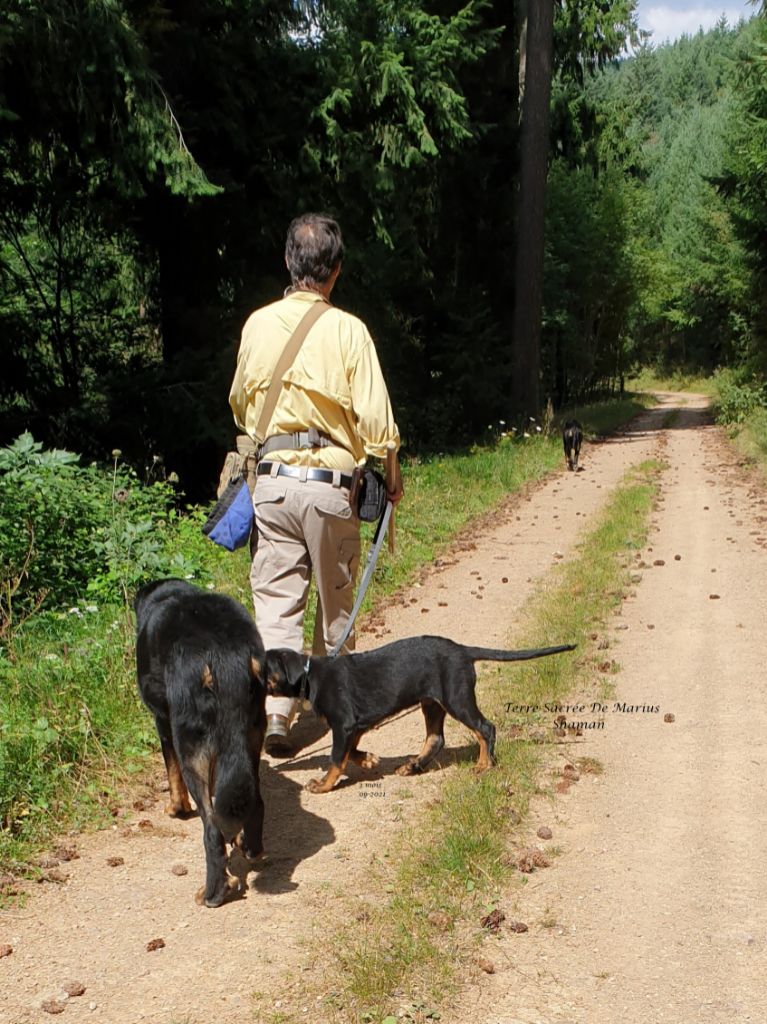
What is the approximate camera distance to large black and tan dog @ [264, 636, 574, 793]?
4.87m

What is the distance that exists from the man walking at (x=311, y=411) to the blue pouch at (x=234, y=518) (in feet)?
0.23

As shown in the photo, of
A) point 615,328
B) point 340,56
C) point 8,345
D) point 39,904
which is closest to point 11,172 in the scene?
point 8,345

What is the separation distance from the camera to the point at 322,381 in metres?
4.71

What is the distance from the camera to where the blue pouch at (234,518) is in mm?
5043

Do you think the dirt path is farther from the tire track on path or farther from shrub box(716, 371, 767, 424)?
shrub box(716, 371, 767, 424)

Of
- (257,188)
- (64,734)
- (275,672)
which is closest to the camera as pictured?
(275,672)

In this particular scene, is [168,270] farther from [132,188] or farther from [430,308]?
[430,308]

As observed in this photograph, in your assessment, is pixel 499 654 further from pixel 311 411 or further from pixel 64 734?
pixel 64 734

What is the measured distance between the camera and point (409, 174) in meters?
15.6

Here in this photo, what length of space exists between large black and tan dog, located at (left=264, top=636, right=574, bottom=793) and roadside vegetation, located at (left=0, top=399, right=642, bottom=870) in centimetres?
111

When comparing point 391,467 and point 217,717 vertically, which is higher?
point 391,467

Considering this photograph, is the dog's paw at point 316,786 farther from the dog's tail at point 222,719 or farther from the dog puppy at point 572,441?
the dog puppy at point 572,441

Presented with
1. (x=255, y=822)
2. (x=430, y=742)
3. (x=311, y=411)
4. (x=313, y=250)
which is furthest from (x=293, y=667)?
(x=313, y=250)

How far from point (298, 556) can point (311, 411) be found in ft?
2.46
